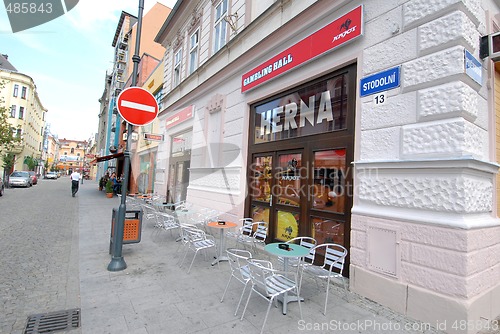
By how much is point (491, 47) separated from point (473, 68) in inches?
21.2

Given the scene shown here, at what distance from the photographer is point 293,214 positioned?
5285 mm

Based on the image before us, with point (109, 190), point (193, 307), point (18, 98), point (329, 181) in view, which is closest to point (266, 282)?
point (193, 307)

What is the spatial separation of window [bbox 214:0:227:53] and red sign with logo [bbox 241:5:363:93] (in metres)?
2.78

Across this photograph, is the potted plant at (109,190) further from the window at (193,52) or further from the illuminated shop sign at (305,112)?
the illuminated shop sign at (305,112)

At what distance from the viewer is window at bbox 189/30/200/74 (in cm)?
1022

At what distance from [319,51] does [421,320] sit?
13.7 feet

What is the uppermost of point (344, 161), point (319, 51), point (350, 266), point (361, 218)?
point (319, 51)

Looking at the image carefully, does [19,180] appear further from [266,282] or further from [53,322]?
[266,282]

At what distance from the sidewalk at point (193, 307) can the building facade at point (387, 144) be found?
1.35 ft

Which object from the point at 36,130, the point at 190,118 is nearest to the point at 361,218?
→ the point at 190,118

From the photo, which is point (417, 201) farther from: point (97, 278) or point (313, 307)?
point (97, 278)

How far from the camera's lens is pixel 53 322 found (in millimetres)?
2803

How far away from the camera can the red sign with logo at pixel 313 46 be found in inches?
159

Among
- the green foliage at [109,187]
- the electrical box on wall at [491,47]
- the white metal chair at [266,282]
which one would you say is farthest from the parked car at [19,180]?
the electrical box on wall at [491,47]
